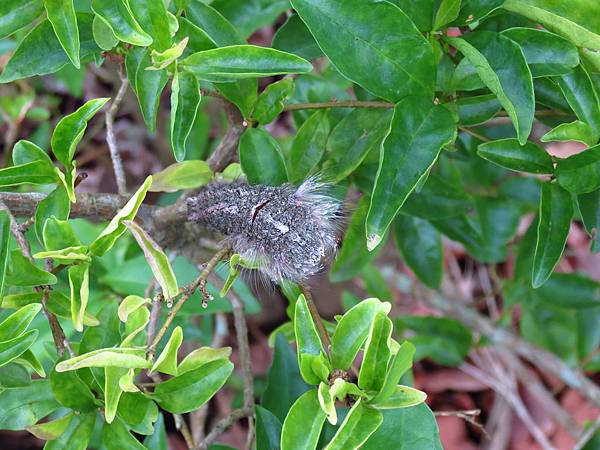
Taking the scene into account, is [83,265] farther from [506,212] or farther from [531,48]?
[506,212]

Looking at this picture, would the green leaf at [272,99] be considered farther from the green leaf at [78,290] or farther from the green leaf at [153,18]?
the green leaf at [78,290]

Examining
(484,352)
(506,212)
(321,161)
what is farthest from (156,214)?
(484,352)

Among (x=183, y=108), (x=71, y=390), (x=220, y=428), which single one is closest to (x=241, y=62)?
(x=183, y=108)

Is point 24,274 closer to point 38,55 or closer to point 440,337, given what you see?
point 38,55

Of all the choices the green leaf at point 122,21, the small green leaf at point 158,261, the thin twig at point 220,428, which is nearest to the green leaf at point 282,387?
the thin twig at point 220,428

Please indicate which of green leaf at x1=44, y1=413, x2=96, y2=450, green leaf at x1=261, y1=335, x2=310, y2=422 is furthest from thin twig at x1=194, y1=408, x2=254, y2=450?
green leaf at x1=44, y1=413, x2=96, y2=450

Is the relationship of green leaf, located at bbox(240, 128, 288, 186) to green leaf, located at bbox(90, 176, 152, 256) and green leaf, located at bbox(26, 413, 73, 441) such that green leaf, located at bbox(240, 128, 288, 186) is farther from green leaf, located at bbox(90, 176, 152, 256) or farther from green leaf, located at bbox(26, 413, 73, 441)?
green leaf, located at bbox(26, 413, 73, 441)
